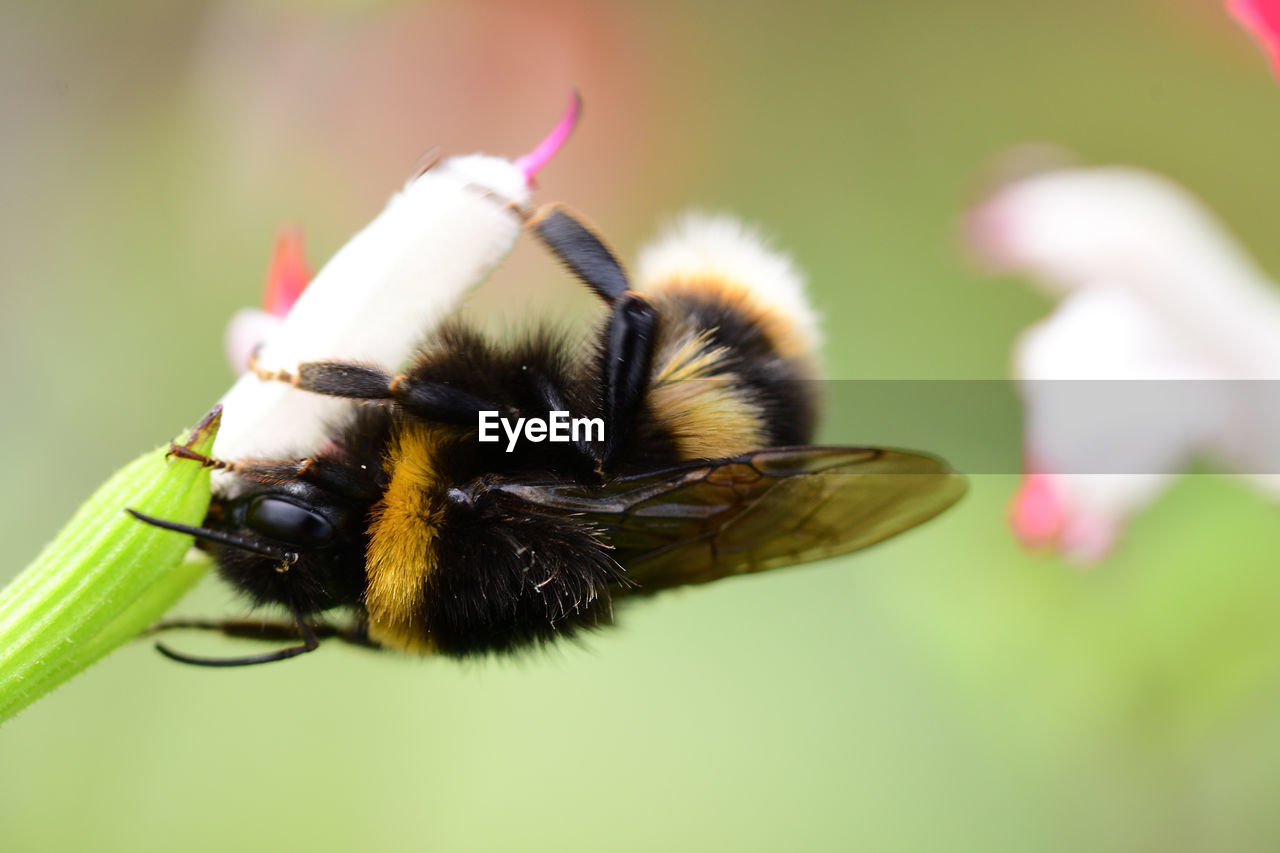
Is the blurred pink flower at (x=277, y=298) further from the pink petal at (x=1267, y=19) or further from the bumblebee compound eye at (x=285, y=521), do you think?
the pink petal at (x=1267, y=19)

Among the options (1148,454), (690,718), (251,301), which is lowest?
(690,718)

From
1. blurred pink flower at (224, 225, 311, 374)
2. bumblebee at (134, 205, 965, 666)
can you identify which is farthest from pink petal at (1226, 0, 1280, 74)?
blurred pink flower at (224, 225, 311, 374)

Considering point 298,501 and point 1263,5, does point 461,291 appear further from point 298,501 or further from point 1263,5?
point 1263,5

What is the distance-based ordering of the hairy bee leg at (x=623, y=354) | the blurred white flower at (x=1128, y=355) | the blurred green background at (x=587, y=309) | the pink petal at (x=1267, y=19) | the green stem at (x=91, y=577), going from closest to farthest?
the pink petal at (x=1267, y=19)
the green stem at (x=91, y=577)
the hairy bee leg at (x=623, y=354)
the blurred white flower at (x=1128, y=355)
the blurred green background at (x=587, y=309)

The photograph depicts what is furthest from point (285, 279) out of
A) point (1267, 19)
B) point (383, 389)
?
A: point (1267, 19)

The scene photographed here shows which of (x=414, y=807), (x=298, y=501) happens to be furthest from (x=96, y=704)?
(x=298, y=501)

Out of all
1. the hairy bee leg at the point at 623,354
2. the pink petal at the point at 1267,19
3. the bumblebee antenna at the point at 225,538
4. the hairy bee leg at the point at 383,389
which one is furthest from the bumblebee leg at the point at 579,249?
the pink petal at the point at 1267,19

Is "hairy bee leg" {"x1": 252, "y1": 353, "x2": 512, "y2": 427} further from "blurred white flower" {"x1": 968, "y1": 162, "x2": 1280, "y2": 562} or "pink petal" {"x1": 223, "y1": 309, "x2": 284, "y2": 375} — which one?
"blurred white flower" {"x1": 968, "y1": 162, "x2": 1280, "y2": 562}
